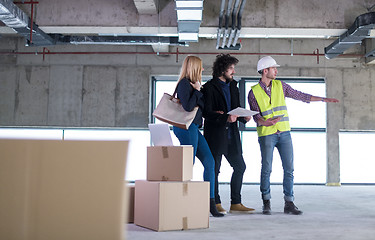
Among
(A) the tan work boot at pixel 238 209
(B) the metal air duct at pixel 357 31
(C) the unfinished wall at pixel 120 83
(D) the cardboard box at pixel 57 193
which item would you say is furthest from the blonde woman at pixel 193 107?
(C) the unfinished wall at pixel 120 83

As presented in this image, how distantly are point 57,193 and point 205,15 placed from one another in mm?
5910

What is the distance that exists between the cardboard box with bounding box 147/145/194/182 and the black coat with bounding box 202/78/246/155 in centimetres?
76

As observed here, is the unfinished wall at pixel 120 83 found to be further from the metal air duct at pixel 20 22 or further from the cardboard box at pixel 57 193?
the cardboard box at pixel 57 193

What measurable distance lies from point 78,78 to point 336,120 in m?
5.93

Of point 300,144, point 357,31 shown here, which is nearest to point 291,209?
point 357,31

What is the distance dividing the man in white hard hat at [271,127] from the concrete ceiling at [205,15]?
9.55ft

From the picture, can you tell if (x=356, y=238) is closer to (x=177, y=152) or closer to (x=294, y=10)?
(x=177, y=152)

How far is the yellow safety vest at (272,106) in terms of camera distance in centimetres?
373

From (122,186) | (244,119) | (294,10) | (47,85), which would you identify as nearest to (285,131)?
(244,119)

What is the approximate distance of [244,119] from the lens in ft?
12.9

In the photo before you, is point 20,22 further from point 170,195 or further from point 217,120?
point 170,195

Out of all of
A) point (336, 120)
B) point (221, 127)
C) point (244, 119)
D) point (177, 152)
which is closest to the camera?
point (177, 152)

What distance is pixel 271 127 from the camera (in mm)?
3715

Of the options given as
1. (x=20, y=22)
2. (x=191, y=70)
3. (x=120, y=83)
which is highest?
(x=20, y=22)
